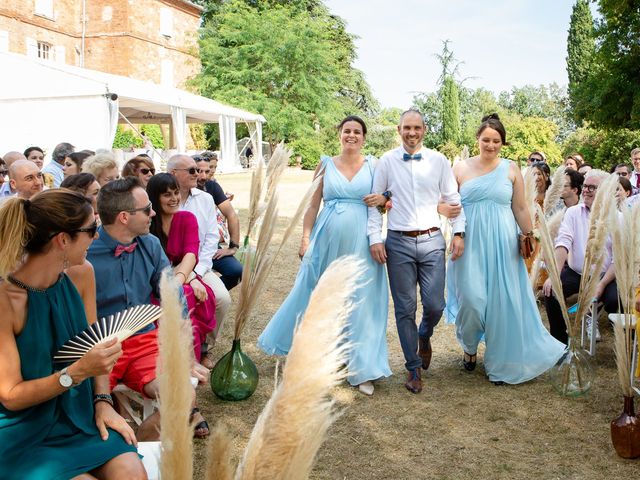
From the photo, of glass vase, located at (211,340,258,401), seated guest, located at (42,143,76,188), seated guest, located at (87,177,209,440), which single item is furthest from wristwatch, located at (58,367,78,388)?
seated guest, located at (42,143,76,188)

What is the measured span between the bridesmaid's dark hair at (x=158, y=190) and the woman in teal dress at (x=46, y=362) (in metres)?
2.23

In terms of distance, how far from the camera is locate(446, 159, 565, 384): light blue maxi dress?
16.4ft

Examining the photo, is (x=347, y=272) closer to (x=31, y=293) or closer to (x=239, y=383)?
(x=31, y=293)

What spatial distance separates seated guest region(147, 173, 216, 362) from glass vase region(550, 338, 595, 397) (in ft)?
8.89

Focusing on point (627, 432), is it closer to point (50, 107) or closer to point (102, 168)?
point (102, 168)

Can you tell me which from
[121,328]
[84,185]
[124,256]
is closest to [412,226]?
[124,256]

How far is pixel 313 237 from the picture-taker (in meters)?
5.11

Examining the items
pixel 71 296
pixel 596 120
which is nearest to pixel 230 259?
pixel 71 296

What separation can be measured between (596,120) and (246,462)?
1949 cm

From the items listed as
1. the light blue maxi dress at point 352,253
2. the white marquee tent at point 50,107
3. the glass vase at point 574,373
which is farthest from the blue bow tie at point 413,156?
the white marquee tent at point 50,107

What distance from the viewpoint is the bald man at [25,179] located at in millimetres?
5664

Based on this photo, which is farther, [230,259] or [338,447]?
[230,259]

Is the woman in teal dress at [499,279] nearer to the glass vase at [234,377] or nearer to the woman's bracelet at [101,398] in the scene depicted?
the glass vase at [234,377]

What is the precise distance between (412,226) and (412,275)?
1.26 feet
